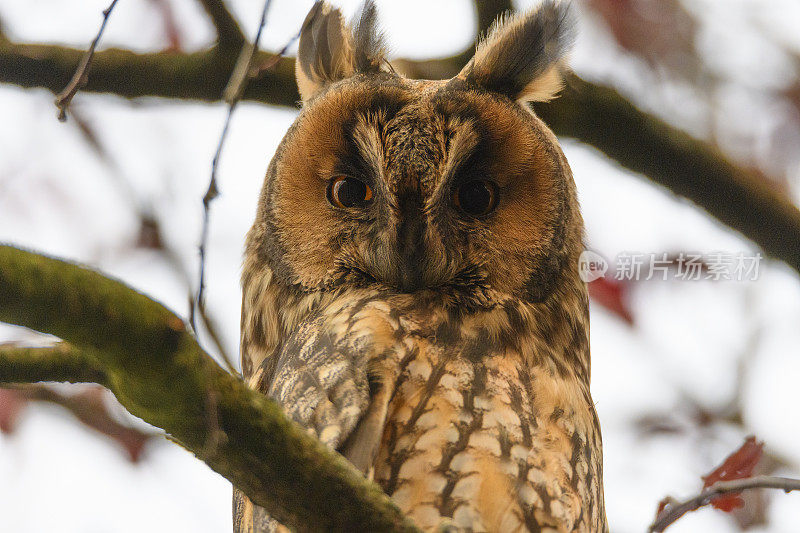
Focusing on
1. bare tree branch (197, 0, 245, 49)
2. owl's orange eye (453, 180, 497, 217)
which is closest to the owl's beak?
owl's orange eye (453, 180, 497, 217)

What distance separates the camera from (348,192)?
221 centimetres

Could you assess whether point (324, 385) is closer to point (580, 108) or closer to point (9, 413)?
point (580, 108)

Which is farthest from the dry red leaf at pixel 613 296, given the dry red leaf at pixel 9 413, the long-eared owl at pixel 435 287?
the dry red leaf at pixel 9 413

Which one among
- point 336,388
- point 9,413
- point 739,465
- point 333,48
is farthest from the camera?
point 9,413

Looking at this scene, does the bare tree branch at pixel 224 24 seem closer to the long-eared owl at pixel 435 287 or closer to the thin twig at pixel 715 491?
the long-eared owl at pixel 435 287

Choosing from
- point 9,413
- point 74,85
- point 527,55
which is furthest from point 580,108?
point 9,413

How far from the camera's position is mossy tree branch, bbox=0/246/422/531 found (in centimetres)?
108

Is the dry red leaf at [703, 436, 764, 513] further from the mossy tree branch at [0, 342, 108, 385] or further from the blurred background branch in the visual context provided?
the mossy tree branch at [0, 342, 108, 385]

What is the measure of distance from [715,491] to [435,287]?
0.85m

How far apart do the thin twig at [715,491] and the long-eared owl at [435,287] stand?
0.92 ft

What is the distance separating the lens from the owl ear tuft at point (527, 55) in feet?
7.91

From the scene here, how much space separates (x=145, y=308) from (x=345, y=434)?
67 centimetres

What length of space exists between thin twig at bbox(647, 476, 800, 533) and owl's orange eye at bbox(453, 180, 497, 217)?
0.89 meters

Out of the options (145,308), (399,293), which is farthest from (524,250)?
(145,308)
